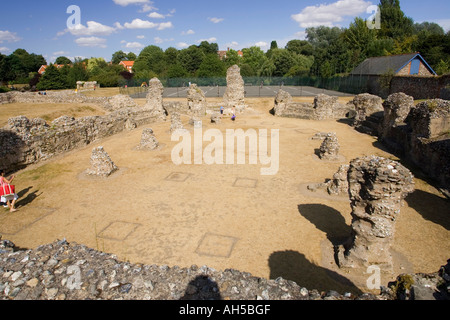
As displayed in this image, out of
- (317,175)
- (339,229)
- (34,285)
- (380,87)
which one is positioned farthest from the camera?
(380,87)

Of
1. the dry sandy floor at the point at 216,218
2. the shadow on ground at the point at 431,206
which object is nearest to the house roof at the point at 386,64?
the dry sandy floor at the point at 216,218

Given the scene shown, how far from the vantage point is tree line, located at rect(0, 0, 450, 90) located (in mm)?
42281

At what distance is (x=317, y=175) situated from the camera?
11273mm

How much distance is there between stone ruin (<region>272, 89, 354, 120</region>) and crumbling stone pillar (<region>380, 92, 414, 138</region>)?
647cm

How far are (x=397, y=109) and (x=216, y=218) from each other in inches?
504

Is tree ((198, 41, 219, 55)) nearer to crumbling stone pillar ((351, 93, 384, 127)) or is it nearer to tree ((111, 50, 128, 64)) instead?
tree ((111, 50, 128, 64))

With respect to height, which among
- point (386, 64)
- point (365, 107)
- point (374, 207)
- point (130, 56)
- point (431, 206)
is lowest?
point (431, 206)

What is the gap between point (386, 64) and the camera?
107ft

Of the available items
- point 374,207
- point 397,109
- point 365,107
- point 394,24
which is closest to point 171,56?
point 394,24

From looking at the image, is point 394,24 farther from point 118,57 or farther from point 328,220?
point 118,57

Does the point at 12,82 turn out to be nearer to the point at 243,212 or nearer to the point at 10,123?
the point at 10,123

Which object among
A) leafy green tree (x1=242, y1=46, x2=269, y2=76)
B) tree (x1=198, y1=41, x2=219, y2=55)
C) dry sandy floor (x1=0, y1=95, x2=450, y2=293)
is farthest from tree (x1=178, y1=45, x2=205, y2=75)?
dry sandy floor (x1=0, y1=95, x2=450, y2=293)
